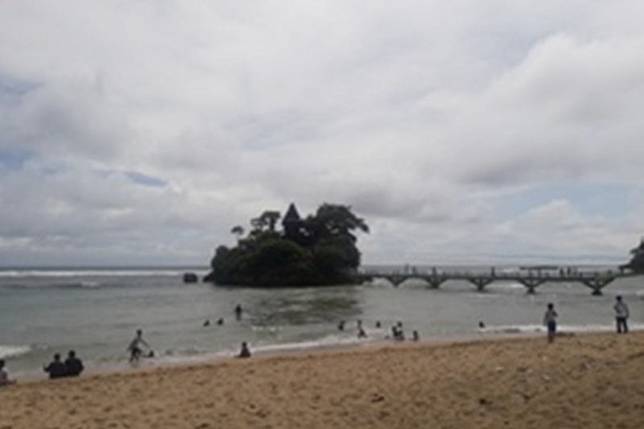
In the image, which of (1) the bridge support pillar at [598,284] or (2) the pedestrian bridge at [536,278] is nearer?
(1) the bridge support pillar at [598,284]

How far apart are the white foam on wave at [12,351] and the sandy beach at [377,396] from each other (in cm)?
1276

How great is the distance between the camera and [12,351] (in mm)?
30000

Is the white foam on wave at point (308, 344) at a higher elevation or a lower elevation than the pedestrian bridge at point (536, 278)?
lower

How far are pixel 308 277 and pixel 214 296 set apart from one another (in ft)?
66.2

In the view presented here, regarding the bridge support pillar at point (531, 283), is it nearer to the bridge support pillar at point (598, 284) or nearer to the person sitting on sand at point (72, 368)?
the bridge support pillar at point (598, 284)

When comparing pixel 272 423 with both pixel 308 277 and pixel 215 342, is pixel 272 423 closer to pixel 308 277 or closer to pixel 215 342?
pixel 215 342

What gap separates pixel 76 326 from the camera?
131 ft

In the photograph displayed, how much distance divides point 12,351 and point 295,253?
195ft

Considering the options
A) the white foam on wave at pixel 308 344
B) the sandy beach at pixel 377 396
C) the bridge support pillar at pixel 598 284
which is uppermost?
the bridge support pillar at pixel 598 284

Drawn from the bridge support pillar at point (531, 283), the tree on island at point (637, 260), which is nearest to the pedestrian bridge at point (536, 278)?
the bridge support pillar at point (531, 283)

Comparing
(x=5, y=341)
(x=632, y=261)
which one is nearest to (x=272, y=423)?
(x=5, y=341)

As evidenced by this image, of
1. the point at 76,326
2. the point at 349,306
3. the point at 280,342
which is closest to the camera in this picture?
the point at 280,342

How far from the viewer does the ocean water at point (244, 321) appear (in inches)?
1150

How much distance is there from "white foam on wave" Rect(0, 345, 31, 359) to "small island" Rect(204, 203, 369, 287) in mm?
55630
